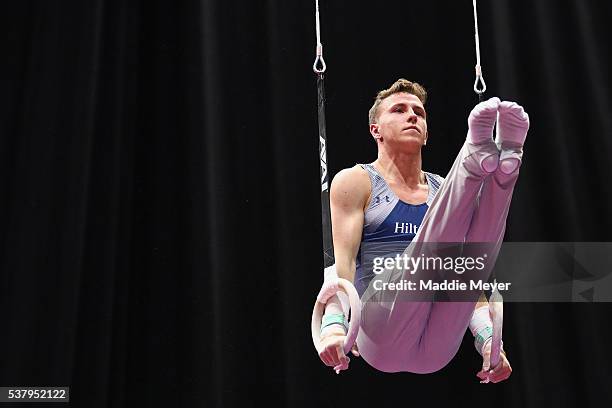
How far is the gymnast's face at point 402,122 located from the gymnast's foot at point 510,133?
513 mm

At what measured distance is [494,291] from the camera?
247 cm

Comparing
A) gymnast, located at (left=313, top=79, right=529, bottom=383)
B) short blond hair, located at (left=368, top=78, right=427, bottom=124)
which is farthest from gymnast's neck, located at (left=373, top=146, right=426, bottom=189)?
short blond hair, located at (left=368, top=78, right=427, bottom=124)

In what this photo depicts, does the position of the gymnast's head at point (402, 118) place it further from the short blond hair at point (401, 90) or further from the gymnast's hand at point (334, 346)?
the gymnast's hand at point (334, 346)

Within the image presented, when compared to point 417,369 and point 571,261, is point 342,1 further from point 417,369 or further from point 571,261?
point 417,369

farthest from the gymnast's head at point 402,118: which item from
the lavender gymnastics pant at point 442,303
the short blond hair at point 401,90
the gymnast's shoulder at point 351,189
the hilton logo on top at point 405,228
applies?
the lavender gymnastics pant at point 442,303

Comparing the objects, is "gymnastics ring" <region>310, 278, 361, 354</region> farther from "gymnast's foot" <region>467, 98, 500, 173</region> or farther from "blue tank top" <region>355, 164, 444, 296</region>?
"gymnast's foot" <region>467, 98, 500, 173</region>

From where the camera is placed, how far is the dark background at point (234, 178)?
3.26 metres

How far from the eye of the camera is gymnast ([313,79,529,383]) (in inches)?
86.4

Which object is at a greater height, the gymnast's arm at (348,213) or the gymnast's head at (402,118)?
the gymnast's head at (402,118)

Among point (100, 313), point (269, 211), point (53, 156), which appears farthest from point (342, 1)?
point (100, 313)

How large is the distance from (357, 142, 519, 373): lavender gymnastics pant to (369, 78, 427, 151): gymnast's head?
426 mm

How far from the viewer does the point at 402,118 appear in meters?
2.70

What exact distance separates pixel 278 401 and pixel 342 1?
179 centimetres

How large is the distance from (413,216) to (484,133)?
22.5 inches
